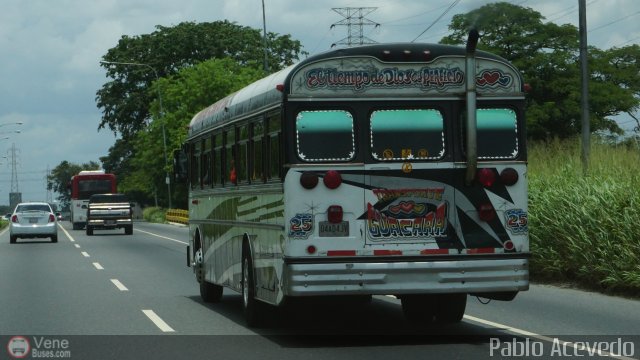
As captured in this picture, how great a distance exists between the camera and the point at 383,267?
36.4 feet

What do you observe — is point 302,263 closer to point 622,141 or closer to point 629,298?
point 629,298

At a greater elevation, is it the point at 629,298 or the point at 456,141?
the point at 456,141

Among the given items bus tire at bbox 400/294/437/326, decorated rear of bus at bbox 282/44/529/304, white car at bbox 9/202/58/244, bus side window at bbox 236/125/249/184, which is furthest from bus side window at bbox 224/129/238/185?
white car at bbox 9/202/58/244

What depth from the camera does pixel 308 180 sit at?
1123 cm

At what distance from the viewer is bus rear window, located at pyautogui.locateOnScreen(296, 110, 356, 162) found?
1137 centimetres

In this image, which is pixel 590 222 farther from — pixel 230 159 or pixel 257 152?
pixel 257 152

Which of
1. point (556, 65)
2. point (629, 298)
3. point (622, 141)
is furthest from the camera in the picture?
point (556, 65)

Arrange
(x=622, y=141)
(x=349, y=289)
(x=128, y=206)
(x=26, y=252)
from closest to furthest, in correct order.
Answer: (x=349, y=289)
(x=622, y=141)
(x=26, y=252)
(x=128, y=206)

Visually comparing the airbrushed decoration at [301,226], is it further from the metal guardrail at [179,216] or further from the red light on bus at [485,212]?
the metal guardrail at [179,216]

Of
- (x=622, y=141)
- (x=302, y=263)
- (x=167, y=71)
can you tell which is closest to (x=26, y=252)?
(x=622, y=141)

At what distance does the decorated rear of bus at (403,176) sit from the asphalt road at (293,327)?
63 centimetres

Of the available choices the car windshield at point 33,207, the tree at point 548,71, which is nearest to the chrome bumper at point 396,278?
the car windshield at point 33,207

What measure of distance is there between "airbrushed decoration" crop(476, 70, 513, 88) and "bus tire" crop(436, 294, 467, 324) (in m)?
2.45

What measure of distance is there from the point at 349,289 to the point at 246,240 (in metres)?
2.56
